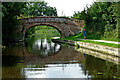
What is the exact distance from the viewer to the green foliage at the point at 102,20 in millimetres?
21719

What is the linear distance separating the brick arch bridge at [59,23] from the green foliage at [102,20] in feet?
11.4

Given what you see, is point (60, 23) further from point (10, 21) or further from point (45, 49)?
point (45, 49)

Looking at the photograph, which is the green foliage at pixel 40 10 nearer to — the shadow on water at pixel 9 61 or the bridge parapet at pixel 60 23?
the bridge parapet at pixel 60 23

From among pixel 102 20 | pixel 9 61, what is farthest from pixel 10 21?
pixel 9 61

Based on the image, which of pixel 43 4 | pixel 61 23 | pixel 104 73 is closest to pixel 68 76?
pixel 104 73

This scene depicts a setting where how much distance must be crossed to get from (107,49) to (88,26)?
1758 cm

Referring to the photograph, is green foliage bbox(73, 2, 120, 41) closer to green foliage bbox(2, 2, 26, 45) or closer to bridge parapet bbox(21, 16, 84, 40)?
bridge parapet bbox(21, 16, 84, 40)

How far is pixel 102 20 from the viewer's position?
26.8m

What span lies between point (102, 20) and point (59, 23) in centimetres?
1051

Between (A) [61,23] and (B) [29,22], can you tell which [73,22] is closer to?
(A) [61,23]

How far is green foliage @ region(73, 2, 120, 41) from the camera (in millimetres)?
21719

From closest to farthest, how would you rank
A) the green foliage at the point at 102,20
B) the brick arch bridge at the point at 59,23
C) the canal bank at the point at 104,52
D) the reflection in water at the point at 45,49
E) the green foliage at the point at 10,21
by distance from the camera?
1. the canal bank at the point at 104,52
2. the reflection in water at the point at 45,49
3. the green foliage at the point at 102,20
4. the green foliage at the point at 10,21
5. the brick arch bridge at the point at 59,23

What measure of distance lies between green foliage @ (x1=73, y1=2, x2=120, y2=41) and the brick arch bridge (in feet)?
11.4

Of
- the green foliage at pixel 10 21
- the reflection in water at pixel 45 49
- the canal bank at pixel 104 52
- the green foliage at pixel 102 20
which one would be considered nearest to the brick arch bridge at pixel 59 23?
the green foliage at pixel 102 20
